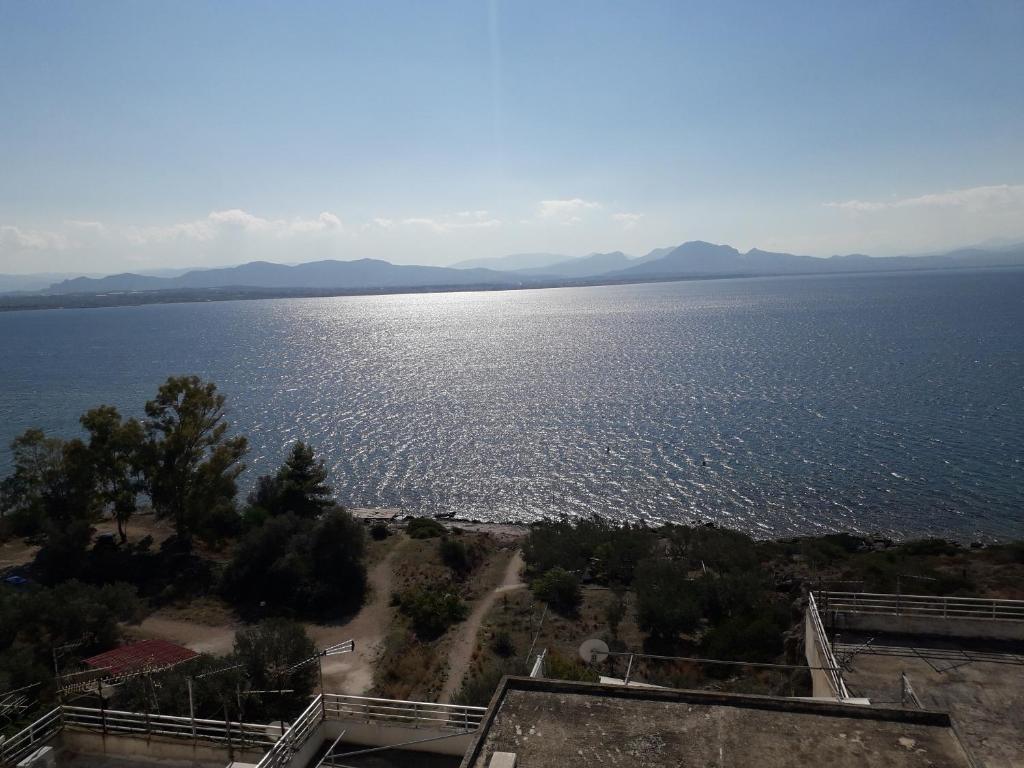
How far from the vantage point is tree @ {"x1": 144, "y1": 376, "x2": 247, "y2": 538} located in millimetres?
33281

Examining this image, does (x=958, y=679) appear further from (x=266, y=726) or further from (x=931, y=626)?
(x=266, y=726)

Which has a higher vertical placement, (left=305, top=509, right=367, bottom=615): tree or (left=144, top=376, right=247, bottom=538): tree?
(left=144, top=376, right=247, bottom=538): tree

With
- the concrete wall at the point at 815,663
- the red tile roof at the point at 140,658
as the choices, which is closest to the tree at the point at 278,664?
the red tile roof at the point at 140,658

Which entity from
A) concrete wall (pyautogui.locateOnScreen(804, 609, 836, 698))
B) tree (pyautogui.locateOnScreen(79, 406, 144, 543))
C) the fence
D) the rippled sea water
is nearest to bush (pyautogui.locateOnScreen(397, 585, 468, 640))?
the fence

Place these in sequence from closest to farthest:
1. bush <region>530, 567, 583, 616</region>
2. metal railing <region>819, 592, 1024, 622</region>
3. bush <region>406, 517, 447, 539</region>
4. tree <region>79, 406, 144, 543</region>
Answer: metal railing <region>819, 592, 1024, 622</region>
bush <region>530, 567, 583, 616</region>
tree <region>79, 406, 144, 543</region>
bush <region>406, 517, 447, 539</region>

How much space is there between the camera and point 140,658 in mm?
15094

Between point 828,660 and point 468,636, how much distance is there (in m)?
14.2

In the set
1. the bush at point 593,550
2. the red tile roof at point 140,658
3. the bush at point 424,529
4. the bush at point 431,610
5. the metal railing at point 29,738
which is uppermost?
the metal railing at point 29,738

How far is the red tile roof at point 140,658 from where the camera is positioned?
47.5ft

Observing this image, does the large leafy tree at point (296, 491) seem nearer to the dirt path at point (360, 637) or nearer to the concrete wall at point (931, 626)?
the dirt path at point (360, 637)

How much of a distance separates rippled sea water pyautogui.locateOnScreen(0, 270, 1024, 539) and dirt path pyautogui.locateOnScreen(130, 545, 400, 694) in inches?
702

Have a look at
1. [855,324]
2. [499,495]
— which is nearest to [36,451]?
[499,495]

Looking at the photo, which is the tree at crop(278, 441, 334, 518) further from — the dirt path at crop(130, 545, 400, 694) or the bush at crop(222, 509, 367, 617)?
the dirt path at crop(130, 545, 400, 694)

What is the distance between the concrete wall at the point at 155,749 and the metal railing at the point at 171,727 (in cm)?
12
